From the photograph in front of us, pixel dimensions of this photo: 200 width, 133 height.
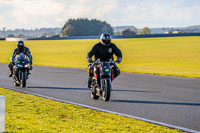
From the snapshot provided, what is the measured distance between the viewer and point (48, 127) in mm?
7164

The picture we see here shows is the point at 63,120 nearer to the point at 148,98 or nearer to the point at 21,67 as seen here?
the point at 148,98

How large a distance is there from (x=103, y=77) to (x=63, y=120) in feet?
9.23

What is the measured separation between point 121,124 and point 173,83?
8.34 m

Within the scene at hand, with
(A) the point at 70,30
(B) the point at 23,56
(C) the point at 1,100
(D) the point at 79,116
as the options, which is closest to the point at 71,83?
(B) the point at 23,56

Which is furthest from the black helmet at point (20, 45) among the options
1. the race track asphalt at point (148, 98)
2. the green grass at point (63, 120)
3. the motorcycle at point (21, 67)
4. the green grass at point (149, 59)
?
the green grass at point (149, 59)

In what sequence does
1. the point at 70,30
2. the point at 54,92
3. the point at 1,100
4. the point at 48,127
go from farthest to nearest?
the point at 70,30, the point at 54,92, the point at 48,127, the point at 1,100

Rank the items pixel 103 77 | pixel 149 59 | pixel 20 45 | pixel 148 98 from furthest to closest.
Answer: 1. pixel 149 59
2. pixel 20 45
3. pixel 148 98
4. pixel 103 77

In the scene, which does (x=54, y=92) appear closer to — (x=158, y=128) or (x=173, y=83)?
(x=173, y=83)

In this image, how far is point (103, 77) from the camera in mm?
10562

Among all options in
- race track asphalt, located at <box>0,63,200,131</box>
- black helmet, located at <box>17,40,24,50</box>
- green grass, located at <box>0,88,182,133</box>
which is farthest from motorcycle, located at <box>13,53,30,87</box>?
green grass, located at <box>0,88,182,133</box>

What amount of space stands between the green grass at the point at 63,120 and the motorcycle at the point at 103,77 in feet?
→ 3.63

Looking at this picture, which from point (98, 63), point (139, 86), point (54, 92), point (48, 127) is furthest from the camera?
point (139, 86)

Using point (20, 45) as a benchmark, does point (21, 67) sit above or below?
below

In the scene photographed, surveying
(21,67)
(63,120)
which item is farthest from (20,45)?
(63,120)
